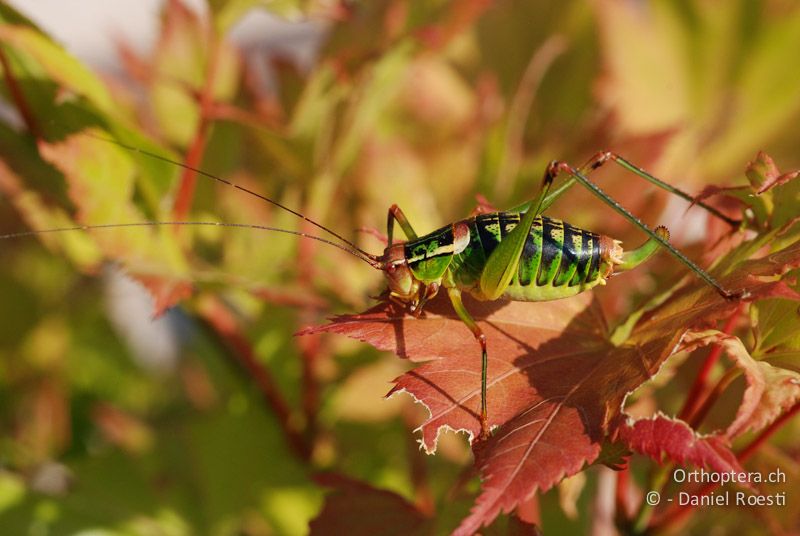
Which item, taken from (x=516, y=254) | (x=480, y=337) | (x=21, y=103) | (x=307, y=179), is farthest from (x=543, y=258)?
(x=21, y=103)

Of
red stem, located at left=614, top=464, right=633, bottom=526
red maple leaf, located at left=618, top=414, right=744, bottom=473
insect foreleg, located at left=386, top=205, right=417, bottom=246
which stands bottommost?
red maple leaf, located at left=618, top=414, right=744, bottom=473

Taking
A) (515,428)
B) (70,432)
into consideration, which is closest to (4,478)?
(70,432)

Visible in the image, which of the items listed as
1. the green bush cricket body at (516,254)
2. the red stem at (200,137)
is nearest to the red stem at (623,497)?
the green bush cricket body at (516,254)

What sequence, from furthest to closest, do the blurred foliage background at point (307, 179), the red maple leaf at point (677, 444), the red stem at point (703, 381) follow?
the blurred foliage background at point (307, 179)
the red stem at point (703, 381)
the red maple leaf at point (677, 444)

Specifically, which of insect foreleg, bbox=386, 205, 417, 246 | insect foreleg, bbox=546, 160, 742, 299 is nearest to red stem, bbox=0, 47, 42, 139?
insect foreleg, bbox=386, 205, 417, 246

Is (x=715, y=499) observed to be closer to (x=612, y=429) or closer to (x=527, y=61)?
(x=612, y=429)

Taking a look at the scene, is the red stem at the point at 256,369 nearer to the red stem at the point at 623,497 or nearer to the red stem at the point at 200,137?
the red stem at the point at 200,137

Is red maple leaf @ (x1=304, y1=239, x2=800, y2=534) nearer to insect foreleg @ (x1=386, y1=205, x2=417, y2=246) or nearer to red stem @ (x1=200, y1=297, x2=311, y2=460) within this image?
insect foreleg @ (x1=386, y1=205, x2=417, y2=246)
